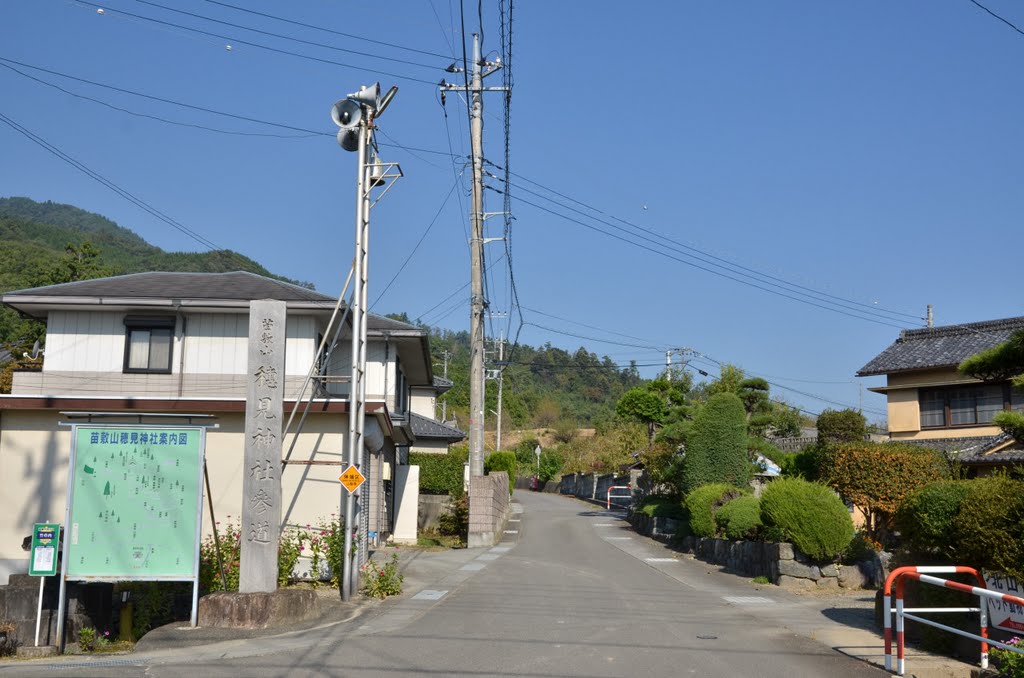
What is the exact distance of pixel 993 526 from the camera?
982cm

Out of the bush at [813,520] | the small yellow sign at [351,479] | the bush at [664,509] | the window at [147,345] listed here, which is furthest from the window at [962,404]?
the window at [147,345]

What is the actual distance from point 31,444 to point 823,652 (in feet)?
51.4

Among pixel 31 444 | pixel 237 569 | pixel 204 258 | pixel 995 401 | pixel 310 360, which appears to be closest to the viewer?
pixel 237 569

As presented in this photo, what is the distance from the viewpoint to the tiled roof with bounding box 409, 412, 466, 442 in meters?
39.4

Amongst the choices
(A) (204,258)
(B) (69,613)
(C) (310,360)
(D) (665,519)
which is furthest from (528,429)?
(B) (69,613)

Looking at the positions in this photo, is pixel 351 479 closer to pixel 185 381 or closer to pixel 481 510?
pixel 185 381

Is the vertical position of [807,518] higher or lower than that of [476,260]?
lower

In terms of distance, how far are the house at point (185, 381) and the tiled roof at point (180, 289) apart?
0.13 ft

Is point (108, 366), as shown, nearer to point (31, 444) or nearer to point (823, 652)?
point (31, 444)

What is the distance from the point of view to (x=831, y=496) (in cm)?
1736

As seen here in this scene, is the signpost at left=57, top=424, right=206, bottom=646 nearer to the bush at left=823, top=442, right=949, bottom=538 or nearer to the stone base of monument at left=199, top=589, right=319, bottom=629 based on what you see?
the stone base of monument at left=199, top=589, right=319, bottom=629

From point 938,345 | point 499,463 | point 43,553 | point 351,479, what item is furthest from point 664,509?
point 43,553

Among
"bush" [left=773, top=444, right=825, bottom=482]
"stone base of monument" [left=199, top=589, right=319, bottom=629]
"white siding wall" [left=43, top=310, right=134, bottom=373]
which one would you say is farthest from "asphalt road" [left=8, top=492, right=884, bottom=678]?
"bush" [left=773, top=444, right=825, bottom=482]

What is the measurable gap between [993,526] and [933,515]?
112 centimetres
